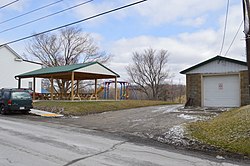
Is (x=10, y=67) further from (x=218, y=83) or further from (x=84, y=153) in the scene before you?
(x=84, y=153)

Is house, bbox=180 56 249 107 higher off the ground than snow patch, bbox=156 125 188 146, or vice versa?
house, bbox=180 56 249 107

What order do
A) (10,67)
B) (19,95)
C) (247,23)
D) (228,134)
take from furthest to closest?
1. (10,67)
2. (19,95)
3. (247,23)
4. (228,134)

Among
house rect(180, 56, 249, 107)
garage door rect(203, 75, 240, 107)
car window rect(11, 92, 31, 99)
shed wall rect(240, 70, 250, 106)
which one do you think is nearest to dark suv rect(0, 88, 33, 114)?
car window rect(11, 92, 31, 99)

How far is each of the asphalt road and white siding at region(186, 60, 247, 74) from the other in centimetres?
1109

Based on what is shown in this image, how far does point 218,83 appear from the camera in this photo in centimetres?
1797

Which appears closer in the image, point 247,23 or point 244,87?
point 247,23

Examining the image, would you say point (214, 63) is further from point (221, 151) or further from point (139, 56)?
point (139, 56)

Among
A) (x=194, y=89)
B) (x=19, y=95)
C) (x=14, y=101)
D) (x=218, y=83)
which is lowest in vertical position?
(x=14, y=101)

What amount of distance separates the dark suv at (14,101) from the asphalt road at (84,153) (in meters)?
9.33

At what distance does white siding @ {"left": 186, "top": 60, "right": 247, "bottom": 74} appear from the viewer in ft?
56.2

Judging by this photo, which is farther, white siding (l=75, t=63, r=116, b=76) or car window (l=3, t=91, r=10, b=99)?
white siding (l=75, t=63, r=116, b=76)

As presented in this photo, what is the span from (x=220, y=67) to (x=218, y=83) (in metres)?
1.08

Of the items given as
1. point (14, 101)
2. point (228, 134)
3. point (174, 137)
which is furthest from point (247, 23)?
point (14, 101)

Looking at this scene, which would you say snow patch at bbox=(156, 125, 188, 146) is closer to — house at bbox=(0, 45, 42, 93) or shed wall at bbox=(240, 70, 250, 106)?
shed wall at bbox=(240, 70, 250, 106)
